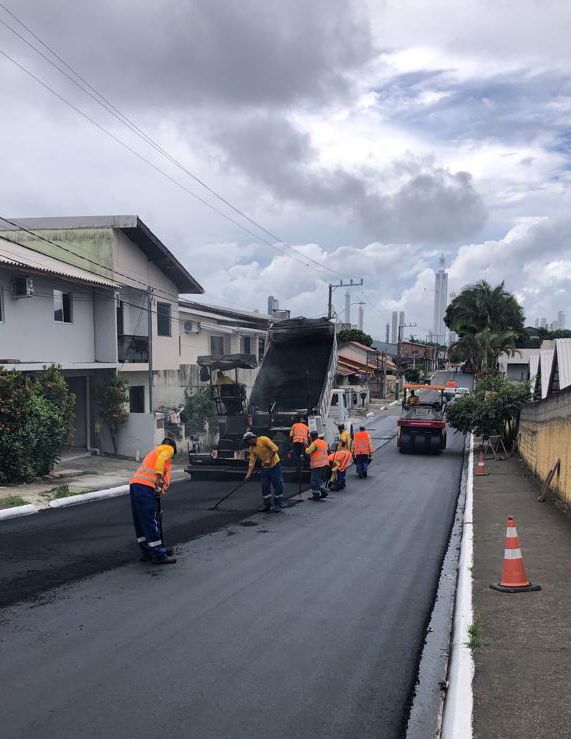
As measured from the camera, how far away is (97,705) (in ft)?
15.0

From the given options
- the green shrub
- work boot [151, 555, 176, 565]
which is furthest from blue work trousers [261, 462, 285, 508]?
the green shrub

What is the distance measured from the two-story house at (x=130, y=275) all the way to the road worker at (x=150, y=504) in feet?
44.0

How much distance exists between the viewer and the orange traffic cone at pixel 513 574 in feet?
23.5

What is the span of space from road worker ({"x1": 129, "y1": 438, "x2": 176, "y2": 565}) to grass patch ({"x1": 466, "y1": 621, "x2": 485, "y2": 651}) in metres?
3.83

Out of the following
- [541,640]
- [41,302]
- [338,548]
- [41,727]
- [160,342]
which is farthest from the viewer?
[160,342]

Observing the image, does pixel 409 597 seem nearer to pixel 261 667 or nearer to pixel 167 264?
pixel 261 667

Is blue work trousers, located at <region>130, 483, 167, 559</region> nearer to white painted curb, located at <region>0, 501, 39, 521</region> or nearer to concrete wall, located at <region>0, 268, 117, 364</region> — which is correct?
white painted curb, located at <region>0, 501, 39, 521</region>

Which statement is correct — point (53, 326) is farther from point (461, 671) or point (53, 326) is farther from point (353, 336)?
point (353, 336)

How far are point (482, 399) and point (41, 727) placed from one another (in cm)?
2136

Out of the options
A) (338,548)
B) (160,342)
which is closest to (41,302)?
(160,342)

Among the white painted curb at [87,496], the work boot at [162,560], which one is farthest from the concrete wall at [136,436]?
the work boot at [162,560]

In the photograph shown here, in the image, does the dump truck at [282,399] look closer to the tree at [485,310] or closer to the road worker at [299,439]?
the road worker at [299,439]

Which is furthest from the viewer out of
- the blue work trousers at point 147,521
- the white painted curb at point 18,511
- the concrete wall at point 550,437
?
the concrete wall at point 550,437

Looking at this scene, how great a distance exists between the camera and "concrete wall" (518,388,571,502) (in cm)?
1205
